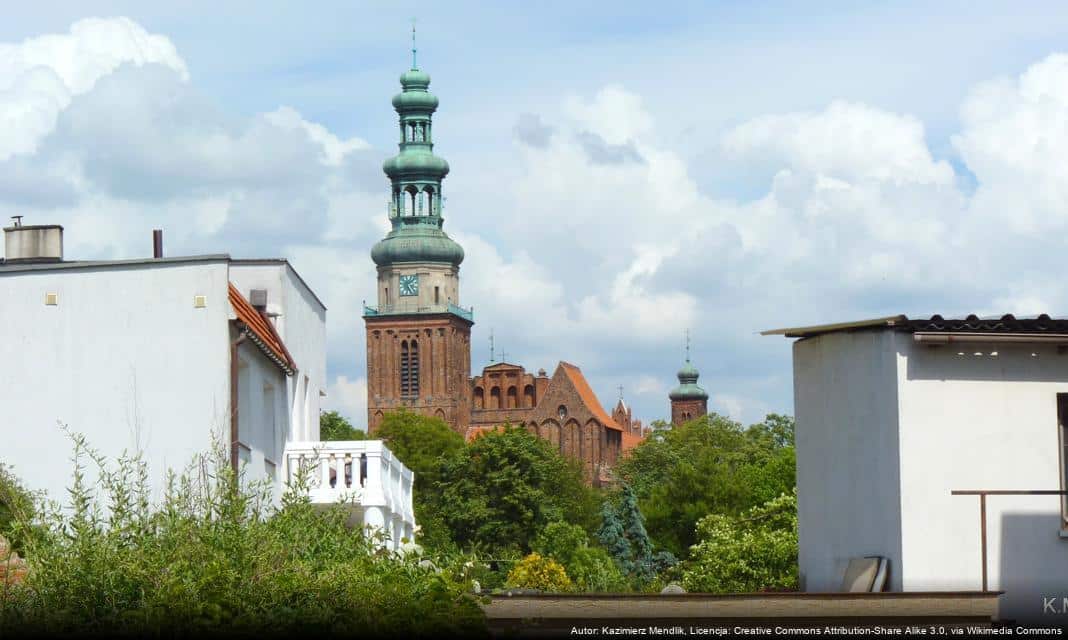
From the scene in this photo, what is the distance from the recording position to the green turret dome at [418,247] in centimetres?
16612

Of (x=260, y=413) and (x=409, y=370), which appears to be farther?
(x=409, y=370)

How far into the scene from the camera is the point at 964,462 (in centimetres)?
1525

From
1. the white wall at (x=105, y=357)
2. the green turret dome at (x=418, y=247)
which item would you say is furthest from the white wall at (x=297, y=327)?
the green turret dome at (x=418, y=247)

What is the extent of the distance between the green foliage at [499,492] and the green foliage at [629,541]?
12.5 ft

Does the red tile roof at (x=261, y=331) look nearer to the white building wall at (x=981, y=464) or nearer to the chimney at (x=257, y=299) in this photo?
the chimney at (x=257, y=299)

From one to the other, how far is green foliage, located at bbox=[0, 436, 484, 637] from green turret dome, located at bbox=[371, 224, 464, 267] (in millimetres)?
152320

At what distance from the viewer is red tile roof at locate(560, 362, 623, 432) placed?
175875mm

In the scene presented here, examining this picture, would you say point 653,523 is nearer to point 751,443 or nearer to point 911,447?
point 751,443

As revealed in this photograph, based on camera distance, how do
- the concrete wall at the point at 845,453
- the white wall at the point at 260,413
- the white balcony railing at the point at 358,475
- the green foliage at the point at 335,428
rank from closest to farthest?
the concrete wall at the point at 845,453 < the white wall at the point at 260,413 < the white balcony railing at the point at 358,475 < the green foliage at the point at 335,428

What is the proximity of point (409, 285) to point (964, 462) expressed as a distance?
154738 mm

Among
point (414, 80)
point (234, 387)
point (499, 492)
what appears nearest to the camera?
point (234, 387)

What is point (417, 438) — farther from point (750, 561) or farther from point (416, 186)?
point (750, 561)

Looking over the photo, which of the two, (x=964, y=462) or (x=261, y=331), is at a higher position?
(x=261, y=331)

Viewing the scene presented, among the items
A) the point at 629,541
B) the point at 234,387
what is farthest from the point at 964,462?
the point at 629,541
